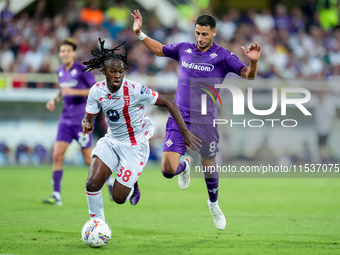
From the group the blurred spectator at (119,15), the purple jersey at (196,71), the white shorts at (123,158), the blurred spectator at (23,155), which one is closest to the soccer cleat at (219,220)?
the purple jersey at (196,71)

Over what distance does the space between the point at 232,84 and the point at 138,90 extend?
12.8 meters

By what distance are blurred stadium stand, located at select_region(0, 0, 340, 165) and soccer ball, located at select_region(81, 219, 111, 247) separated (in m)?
12.5

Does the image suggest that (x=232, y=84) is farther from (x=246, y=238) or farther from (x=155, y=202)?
(x=246, y=238)

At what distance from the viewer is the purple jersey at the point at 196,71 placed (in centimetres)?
923

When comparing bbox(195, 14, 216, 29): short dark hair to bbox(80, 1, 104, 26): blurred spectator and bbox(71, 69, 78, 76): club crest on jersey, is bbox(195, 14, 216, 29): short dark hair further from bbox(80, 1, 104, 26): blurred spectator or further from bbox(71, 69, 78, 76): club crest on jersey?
bbox(80, 1, 104, 26): blurred spectator

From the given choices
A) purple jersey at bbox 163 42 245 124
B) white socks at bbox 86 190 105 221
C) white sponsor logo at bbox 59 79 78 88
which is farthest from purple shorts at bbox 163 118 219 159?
white sponsor logo at bbox 59 79 78 88

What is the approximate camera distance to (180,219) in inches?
409

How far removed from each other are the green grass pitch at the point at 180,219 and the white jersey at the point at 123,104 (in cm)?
141

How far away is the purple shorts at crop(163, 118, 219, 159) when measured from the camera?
9.30 m

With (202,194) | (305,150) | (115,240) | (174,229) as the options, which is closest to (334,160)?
(305,150)

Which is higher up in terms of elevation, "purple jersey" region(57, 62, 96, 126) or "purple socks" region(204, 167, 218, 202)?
"purple jersey" region(57, 62, 96, 126)

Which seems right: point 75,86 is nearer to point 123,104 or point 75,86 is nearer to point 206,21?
point 206,21

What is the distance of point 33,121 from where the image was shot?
65.6ft

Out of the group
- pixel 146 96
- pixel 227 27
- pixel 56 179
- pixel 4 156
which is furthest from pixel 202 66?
pixel 227 27
